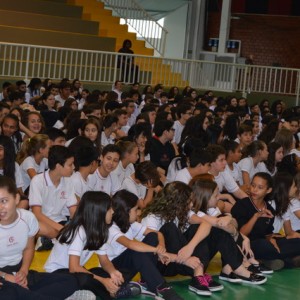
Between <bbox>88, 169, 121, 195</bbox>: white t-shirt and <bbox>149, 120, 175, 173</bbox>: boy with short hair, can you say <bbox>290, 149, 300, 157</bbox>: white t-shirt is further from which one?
<bbox>88, 169, 121, 195</bbox>: white t-shirt

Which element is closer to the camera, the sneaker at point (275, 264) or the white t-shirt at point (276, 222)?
the sneaker at point (275, 264)

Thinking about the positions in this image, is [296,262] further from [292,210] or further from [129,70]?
[129,70]

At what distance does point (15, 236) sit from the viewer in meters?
5.32

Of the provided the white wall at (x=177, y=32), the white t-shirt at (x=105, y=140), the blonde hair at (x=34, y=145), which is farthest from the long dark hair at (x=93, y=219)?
the white wall at (x=177, y=32)

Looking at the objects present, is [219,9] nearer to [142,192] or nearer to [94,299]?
[142,192]

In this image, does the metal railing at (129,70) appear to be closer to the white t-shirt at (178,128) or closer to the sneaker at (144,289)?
the white t-shirt at (178,128)

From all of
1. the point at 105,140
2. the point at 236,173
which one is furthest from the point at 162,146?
the point at 236,173

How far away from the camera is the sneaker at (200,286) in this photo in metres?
6.16

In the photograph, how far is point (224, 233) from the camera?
6465 mm

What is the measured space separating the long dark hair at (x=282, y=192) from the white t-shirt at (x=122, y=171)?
158 centimetres

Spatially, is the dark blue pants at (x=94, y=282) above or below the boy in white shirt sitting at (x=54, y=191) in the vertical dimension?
below

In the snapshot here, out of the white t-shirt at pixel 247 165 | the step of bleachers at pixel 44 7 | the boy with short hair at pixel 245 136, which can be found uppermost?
the step of bleachers at pixel 44 7

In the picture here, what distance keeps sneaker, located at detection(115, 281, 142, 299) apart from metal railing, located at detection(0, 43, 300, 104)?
944 centimetres

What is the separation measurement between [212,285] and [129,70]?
10724 mm
